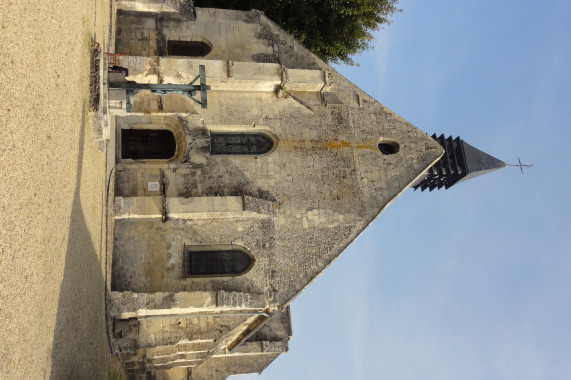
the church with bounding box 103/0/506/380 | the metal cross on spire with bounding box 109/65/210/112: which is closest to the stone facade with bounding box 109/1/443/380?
the church with bounding box 103/0/506/380

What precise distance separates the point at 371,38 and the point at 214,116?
25.8 ft

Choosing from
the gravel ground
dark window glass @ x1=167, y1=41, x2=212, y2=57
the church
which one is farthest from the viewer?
dark window glass @ x1=167, y1=41, x2=212, y2=57

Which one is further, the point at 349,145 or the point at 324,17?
the point at 324,17

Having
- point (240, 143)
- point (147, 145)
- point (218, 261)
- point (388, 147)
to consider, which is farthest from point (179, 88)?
point (388, 147)

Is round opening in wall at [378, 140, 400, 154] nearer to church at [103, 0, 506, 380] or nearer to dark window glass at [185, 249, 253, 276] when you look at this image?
church at [103, 0, 506, 380]

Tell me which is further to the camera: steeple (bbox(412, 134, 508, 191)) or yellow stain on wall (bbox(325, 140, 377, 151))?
steeple (bbox(412, 134, 508, 191))

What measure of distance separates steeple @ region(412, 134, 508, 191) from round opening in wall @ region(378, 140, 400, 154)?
284 centimetres

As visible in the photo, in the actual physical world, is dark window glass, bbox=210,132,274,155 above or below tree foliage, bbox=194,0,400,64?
below

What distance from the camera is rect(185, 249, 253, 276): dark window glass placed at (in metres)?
11.7

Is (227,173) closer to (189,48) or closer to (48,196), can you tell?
(189,48)

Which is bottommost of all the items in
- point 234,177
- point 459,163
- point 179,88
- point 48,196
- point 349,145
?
point 48,196

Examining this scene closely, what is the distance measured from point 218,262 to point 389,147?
6037 mm

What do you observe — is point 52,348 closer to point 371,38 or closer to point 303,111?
point 303,111

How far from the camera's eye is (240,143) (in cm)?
1266
